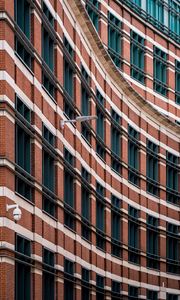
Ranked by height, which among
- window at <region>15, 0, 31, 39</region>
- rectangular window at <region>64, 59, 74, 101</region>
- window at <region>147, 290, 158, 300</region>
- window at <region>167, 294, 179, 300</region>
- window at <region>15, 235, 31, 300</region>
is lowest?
window at <region>15, 235, 31, 300</region>

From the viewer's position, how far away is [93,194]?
71.6m

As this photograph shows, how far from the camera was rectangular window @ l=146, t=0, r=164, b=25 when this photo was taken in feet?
293

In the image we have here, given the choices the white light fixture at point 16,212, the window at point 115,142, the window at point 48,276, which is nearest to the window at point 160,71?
the window at point 115,142

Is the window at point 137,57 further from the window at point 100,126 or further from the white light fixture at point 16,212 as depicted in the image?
the white light fixture at point 16,212

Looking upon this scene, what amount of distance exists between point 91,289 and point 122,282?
9.66 m

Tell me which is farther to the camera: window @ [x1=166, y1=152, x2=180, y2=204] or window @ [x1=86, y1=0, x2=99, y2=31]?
window @ [x1=166, y1=152, x2=180, y2=204]

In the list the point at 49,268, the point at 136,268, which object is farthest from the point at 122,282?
the point at 49,268

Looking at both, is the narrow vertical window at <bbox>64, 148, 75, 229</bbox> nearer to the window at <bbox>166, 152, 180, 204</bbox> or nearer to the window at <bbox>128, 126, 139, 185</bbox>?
the window at <bbox>128, 126, 139, 185</bbox>

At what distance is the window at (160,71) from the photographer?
3561 inches

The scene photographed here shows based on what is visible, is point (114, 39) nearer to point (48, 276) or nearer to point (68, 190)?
point (68, 190)

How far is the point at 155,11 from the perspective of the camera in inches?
3558

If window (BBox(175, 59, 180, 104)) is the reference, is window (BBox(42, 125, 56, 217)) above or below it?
below

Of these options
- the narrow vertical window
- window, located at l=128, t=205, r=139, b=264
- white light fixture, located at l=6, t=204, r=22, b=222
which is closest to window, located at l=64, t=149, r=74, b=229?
the narrow vertical window

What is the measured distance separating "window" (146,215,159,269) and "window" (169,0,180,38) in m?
15.1
